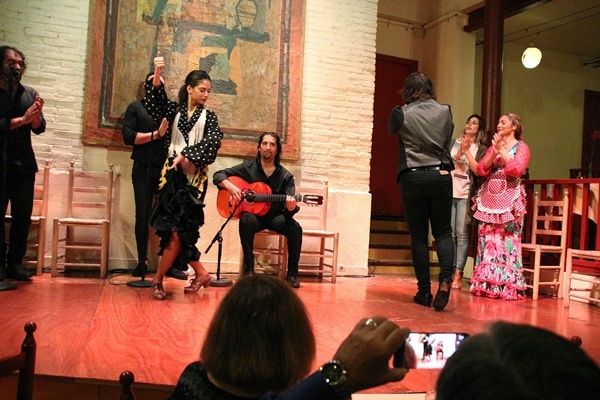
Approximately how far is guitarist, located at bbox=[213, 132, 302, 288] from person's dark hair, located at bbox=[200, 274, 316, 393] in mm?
3340

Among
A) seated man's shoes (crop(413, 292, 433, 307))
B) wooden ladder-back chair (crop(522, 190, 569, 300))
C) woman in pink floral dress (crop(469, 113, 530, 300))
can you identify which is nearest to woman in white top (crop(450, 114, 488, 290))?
woman in pink floral dress (crop(469, 113, 530, 300))

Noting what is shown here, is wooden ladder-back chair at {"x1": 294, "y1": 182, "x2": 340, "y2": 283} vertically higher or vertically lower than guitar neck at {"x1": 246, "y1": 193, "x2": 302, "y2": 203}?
lower

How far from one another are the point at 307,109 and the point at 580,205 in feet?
8.83

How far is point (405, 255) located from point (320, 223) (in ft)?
6.52

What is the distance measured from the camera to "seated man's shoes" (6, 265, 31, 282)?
3.98m

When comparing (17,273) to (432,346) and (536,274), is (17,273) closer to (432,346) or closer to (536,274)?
(432,346)

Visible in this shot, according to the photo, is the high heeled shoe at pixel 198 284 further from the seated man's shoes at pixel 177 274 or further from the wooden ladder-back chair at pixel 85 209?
the wooden ladder-back chair at pixel 85 209

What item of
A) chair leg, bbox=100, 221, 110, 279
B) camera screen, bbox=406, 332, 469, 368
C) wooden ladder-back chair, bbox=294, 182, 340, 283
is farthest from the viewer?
wooden ladder-back chair, bbox=294, 182, 340, 283

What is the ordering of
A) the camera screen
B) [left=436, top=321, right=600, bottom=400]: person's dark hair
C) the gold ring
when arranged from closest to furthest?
[left=436, top=321, right=600, bottom=400]: person's dark hair → the gold ring → the camera screen

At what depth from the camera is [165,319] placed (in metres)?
2.95

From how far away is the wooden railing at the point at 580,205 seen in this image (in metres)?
4.63

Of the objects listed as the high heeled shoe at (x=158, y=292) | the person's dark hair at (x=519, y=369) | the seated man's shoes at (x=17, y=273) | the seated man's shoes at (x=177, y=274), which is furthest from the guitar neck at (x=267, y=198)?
the person's dark hair at (x=519, y=369)

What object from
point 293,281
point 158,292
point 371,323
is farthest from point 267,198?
point 371,323

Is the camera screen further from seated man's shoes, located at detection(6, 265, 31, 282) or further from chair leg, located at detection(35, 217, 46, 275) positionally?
chair leg, located at detection(35, 217, 46, 275)
